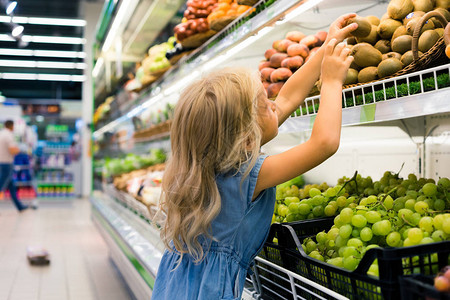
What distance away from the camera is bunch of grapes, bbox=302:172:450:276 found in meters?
0.95

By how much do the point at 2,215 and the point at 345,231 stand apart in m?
8.59

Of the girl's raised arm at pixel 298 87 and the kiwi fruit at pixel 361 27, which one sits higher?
the kiwi fruit at pixel 361 27

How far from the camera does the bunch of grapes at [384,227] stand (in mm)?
952

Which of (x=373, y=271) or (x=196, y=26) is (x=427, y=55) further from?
(x=196, y=26)

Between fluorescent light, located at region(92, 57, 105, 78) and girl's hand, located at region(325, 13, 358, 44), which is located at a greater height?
fluorescent light, located at region(92, 57, 105, 78)

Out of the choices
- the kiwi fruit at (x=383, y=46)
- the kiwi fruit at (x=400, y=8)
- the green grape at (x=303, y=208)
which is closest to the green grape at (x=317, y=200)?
the green grape at (x=303, y=208)

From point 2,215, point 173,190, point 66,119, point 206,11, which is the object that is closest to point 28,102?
point 66,119

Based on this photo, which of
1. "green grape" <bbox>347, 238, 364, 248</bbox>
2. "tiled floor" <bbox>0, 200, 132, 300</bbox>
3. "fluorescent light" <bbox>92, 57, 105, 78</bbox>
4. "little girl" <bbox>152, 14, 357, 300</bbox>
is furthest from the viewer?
→ "fluorescent light" <bbox>92, 57, 105, 78</bbox>

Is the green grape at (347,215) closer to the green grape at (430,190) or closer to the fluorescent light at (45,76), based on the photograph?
the green grape at (430,190)

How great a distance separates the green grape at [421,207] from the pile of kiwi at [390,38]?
36 centimetres

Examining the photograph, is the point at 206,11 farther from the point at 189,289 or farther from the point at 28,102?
the point at 28,102

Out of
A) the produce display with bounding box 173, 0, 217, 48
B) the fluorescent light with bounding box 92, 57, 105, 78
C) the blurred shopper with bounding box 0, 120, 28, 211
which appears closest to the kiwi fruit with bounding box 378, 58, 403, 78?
the produce display with bounding box 173, 0, 217, 48

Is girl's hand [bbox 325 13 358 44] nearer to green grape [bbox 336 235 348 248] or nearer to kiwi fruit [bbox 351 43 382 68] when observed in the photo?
kiwi fruit [bbox 351 43 382 68]

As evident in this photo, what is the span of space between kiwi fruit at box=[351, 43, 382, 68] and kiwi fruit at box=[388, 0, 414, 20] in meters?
0.13
